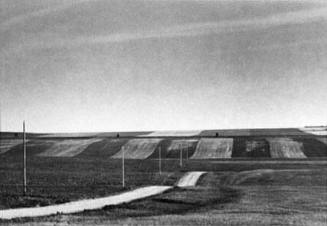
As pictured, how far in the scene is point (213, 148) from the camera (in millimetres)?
105562

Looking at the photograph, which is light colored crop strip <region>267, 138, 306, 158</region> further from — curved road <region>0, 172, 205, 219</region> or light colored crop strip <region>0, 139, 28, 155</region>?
light colored crop strip <region>0, 139, 28, 155</region>

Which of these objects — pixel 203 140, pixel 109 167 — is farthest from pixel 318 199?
pixel 203 140

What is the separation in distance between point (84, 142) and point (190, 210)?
84445 mm

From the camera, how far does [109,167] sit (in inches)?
3246

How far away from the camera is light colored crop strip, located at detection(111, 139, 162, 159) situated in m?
99.6

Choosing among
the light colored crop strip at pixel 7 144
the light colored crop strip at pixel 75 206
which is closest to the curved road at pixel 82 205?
the light colored crop strip at pixel 75 206

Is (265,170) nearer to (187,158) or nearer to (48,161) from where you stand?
(187,158)

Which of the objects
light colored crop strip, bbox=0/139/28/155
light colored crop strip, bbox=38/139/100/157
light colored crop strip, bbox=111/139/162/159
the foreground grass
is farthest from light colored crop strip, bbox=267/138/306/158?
light colored crop strip, bbox=0/139/28/155

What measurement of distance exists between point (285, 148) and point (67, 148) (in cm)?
4200

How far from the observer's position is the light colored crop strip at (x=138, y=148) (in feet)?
327

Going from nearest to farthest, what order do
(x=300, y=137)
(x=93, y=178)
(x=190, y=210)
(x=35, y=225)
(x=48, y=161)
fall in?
(x=35, y=225) → (x=190, y=210) → (x=93, y=178) → (x=48, y=161) → (x=300, y=137)

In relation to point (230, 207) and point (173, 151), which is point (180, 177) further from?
point (173, 151)

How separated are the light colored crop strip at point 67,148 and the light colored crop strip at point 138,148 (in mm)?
8712

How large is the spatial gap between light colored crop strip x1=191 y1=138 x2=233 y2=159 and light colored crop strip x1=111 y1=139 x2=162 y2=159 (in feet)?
28.6
